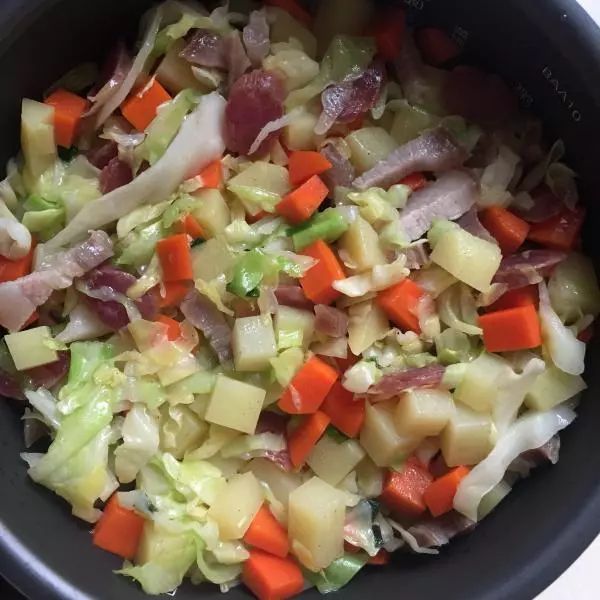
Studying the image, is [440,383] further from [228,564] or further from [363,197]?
[228,564]

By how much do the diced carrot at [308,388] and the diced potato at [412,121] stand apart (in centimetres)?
45

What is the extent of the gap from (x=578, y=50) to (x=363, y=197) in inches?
16.7

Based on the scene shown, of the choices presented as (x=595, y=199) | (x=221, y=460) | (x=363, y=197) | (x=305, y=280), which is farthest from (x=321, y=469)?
(x=595, y=199)

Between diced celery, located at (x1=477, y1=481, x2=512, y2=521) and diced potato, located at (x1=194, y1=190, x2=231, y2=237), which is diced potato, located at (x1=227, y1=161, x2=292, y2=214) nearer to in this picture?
diced potato, located at (x1=194, y1=190, x2=231, y2=237)

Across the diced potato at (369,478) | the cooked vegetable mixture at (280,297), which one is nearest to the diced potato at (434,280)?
the cooked vegetable mixture at (280,297)

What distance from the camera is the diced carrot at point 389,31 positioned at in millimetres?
1516

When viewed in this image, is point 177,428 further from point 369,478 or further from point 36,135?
point 36,135

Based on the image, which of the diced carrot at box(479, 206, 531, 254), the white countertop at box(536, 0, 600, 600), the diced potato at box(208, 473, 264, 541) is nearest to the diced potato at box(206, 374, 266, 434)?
the diced potato at box(208, 473, 264, 541)

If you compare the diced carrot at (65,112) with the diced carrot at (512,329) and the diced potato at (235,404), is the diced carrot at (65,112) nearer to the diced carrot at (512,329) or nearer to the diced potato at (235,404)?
the diced potato at (235,404)

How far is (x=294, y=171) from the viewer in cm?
154

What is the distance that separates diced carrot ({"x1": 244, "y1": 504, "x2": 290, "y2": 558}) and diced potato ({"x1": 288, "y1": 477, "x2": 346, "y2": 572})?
0.02 m

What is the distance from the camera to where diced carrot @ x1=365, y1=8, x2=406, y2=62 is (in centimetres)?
152

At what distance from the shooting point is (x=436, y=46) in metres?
1.54

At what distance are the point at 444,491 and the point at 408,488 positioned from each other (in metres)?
0.06
